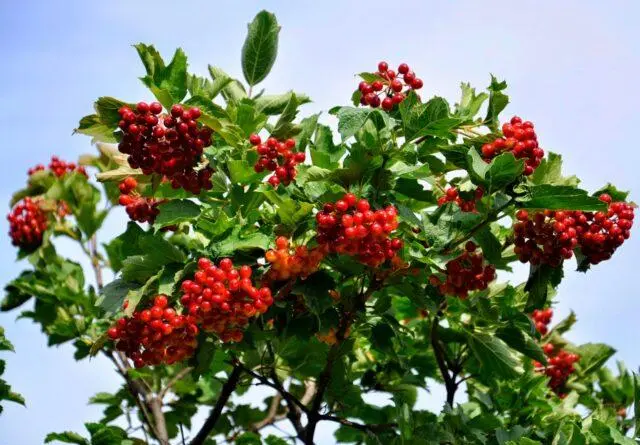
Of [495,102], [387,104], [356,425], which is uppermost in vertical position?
[387,104]

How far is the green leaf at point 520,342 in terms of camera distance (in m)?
4.89

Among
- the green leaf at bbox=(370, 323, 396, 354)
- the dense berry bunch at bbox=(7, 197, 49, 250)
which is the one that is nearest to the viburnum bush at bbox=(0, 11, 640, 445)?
the green leaf at bbox=(370, 323, 396, 354)

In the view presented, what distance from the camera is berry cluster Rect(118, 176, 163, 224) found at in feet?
14.6

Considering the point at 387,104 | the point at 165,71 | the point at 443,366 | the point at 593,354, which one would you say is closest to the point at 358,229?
the point at 387,104

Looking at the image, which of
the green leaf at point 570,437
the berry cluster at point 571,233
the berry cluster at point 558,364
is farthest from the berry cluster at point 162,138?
the berry cluster at point 558,364

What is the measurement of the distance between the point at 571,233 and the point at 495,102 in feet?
2.53

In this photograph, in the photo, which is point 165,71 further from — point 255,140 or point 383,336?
point 383,336

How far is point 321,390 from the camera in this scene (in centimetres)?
486

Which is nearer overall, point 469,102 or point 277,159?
point 277,159

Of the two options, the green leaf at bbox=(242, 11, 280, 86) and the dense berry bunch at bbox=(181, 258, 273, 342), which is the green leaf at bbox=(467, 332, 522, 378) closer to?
the dense berry bunch at bbox=(181, 258, 273, 342)

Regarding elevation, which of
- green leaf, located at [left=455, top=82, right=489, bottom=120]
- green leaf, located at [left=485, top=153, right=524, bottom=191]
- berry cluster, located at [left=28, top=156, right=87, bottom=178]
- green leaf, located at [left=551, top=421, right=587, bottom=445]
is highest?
berry cluster, located at [left=28, top=156, right=87, bottom=178]

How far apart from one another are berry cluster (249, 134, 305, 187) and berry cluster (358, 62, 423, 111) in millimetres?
489

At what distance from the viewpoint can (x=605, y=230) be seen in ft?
13.7

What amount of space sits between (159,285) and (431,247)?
4.43ft
